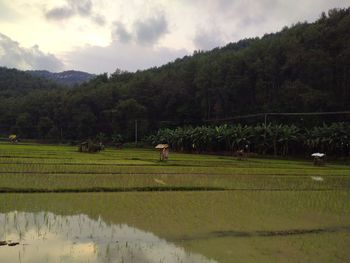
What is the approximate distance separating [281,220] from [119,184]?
249 inches

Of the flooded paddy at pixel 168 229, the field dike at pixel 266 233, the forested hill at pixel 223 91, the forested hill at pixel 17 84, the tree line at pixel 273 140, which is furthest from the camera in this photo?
the forested hill at pixel 17 84

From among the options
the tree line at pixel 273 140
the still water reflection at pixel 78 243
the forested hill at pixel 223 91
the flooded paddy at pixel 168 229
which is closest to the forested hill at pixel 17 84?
the forested hill at pixel 223 91

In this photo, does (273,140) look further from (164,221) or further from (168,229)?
(168,229)

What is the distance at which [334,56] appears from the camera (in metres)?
55.3

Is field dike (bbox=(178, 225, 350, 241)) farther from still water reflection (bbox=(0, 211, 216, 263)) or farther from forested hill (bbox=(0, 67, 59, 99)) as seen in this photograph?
forested hill (bbox=(0, 67, 59, 99))

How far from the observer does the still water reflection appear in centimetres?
666

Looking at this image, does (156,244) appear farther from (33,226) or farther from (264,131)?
(264,131)

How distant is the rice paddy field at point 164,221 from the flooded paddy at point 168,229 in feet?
0.05

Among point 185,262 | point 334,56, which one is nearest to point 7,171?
point 185,262

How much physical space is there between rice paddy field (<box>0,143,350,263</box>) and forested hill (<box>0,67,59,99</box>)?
4239 inches

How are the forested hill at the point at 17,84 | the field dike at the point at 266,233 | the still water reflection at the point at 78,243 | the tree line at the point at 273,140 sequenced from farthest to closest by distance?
1. the forested hill at the point at 17,84
2. the tree line at the point at 273,140
3. the field dike at the point at 266,233
4. the still water reflection at the point at 78,243

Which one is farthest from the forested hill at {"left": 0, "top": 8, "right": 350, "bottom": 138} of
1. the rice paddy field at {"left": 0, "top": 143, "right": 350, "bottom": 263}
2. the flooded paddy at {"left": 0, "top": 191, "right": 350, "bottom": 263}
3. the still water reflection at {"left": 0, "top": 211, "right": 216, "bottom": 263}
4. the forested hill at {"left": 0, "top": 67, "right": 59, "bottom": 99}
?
the still water reflection at {"left": 0, "top": 211, "right": 216, "bottom": 263}

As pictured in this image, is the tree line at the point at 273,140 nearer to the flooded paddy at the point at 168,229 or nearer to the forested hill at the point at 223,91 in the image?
the forested hill at the point at 223,91

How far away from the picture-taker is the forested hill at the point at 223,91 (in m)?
55.3
